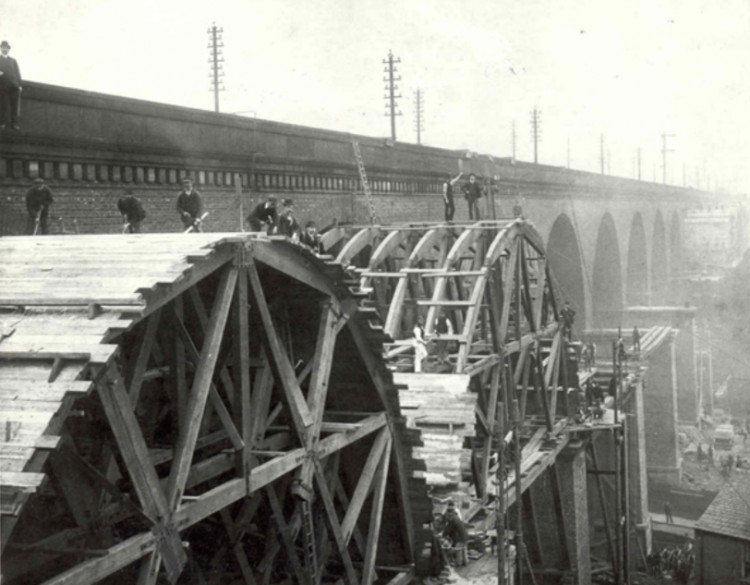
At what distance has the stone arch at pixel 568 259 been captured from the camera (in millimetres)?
40625

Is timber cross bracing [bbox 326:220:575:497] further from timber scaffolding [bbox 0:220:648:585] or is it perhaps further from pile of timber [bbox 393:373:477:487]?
timber scaffolding [bbox 0:220:648:585]

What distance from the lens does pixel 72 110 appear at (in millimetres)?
12383

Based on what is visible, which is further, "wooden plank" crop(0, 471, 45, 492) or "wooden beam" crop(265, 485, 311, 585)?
"wooden beam" crop(265, 485, 311, 585)

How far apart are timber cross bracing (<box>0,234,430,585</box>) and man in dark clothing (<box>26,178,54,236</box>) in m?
2.70

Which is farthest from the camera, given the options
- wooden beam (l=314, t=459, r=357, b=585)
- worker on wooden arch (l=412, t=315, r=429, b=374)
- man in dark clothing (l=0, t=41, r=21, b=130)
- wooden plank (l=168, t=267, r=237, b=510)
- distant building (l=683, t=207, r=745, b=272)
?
distant building (l=683, t=207, r=745, b=272)

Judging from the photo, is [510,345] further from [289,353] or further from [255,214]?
[289,353]

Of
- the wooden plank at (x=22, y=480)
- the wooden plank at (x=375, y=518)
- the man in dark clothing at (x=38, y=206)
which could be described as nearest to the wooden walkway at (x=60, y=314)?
the wooden plank at (x=22, y=480)

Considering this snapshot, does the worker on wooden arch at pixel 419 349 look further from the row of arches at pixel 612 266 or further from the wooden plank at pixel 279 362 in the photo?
the row of arches at pixel 612 266

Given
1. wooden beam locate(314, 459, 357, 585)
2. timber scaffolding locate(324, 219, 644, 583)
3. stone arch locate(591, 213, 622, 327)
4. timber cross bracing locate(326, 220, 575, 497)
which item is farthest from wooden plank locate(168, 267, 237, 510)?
stone arch locate(591, 213, 622, 327)

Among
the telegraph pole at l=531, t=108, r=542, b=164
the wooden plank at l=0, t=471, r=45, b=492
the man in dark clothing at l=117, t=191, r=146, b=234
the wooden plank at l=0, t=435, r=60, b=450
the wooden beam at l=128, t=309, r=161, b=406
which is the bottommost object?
the wooden plank at l=0, t=471, r=45, b=492

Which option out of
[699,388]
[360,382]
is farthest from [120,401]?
[699,388]

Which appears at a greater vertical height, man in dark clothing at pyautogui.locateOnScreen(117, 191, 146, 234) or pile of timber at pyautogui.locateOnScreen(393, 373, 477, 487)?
man in dark clothing at pyautogui.locateOnScreen(117, 191, 146, 234)

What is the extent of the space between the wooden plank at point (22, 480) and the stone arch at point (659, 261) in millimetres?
61941

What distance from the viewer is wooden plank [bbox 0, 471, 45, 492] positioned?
4691 mm
